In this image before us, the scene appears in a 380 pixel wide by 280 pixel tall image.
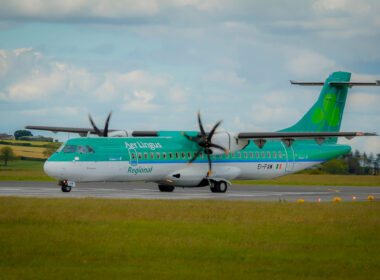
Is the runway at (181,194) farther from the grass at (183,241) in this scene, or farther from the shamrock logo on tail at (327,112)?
the grass at (183,241)

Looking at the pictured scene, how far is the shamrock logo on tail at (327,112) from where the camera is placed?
41.7 meters

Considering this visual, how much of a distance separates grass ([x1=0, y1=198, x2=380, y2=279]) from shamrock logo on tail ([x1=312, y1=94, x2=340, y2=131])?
58.7 feet

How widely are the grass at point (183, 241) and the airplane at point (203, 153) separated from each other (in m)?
7.65

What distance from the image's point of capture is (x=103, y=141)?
1303 inches

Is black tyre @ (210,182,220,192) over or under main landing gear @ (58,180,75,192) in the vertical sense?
under

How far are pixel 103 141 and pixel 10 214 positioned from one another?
13036 millimetres

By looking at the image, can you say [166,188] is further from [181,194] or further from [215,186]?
[181,194]

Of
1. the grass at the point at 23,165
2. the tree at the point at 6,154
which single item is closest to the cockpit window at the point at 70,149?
the grass at the point at 23,165

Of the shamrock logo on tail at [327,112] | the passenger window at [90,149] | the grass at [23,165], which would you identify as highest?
the shamrock logo on tail at [327,112]

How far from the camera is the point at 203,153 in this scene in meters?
36.4

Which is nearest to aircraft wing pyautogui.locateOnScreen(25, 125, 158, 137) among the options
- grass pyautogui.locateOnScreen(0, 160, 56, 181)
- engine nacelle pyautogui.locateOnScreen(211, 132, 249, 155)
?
engine nacelle pyautogui.locateOnScreen(211, 132, 249, 155)

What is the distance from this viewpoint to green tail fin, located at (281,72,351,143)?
4147 centimetres

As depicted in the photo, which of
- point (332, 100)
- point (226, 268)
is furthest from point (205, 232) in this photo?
point (332, 100)

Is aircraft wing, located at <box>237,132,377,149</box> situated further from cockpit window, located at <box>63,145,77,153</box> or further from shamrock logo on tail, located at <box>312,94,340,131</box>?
cockpit window, located at <box>63,145,77,153</box>
